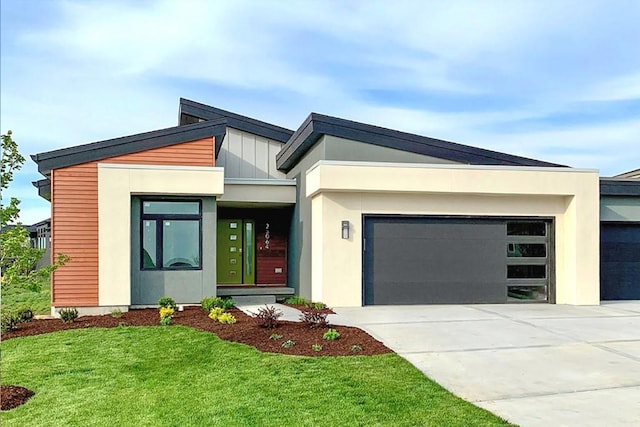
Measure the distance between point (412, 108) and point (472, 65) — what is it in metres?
4.23

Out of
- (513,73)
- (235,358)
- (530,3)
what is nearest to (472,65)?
(513,73)

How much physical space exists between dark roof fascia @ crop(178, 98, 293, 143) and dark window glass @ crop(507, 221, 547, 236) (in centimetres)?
687

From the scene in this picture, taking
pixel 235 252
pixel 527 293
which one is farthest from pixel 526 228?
pixel 235 252

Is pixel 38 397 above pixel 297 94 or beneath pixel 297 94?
beneath

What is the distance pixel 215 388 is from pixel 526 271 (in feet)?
29.1

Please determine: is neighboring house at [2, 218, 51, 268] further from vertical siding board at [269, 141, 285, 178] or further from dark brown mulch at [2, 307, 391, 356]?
dark brown mulch at [2, 307, 391, 356]

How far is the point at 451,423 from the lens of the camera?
4.70m

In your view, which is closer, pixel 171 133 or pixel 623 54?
pixel 171 133

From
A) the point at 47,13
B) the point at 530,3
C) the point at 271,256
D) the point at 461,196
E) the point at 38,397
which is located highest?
the point at 530,3

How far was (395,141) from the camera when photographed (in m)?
12.4

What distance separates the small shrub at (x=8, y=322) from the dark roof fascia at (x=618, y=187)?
1293 centimetres

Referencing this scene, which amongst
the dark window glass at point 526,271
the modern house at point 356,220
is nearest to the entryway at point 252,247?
the modern house at point 356,220

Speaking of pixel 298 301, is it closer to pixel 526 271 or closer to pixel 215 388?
pixel 526 271

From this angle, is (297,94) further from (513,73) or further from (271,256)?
(513,73)
